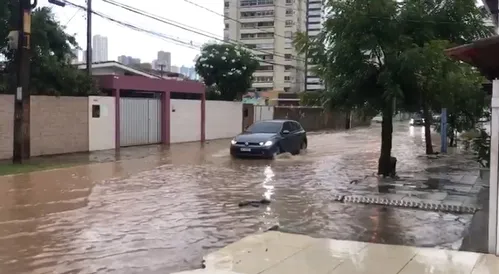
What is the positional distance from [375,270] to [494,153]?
2.08m

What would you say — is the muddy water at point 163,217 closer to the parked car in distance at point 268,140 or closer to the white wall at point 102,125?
the parked car in distance at point 268,140

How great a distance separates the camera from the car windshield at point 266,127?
2091 centimetres

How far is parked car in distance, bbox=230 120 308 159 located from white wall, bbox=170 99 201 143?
7130 mm

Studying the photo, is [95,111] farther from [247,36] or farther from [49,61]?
[247,36]

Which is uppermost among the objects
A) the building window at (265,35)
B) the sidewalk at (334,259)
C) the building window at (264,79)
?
the building window at (265,35)

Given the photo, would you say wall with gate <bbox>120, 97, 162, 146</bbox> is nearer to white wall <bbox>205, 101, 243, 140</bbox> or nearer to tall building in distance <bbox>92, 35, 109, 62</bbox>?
white wall <bbox>205, 101, 243, 140</bbox>

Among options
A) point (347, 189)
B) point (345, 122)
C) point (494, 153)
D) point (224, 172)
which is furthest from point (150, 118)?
point (345, 122)

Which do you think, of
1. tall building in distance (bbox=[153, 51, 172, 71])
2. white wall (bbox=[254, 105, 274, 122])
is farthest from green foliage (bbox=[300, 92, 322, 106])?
tall building in distance (bbox=[153, 51, 172, 71])

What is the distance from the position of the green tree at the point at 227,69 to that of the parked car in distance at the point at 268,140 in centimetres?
1362

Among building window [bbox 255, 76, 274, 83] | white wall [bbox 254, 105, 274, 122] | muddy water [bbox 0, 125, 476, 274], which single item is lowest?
muddy water [bbox 0, 125, 476, 274]

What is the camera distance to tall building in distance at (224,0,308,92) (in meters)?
97.4

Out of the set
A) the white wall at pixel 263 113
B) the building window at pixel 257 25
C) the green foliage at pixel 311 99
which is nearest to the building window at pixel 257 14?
the building window at pixel 257 25

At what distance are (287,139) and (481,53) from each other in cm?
1468

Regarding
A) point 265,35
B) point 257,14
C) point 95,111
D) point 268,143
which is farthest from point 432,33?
point 257,14
